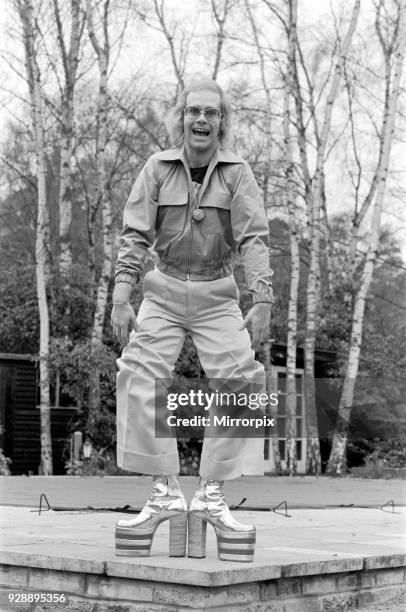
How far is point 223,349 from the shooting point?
4414mm

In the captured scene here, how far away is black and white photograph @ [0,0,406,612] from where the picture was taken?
4.35m

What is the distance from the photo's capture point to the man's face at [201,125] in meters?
4.57

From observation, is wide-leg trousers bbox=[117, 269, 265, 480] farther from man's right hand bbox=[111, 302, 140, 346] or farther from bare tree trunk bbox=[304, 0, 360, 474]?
bare tree trunk bbox=[304, 0, 360, 474]

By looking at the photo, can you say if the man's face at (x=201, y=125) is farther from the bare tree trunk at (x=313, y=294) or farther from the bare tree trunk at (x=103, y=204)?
the bare tree trunk at (x=313, y=294)

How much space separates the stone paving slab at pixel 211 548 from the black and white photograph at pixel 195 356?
2 centimetres

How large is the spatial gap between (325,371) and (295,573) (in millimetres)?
17529

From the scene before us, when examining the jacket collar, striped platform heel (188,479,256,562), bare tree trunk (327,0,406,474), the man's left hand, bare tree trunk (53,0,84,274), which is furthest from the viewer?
bare tree trunk (53,0,84,274)

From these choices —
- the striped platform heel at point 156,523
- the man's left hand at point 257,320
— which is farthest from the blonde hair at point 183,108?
the striped platform heel at point 156,523

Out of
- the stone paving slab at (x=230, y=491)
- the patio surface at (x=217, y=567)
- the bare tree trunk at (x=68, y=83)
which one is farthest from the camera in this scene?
the bare tree trunk at (x=68, y=83)

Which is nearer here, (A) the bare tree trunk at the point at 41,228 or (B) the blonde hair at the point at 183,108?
(B) the blonde hair at the point at 183,108

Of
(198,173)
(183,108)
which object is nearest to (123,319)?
(198,173)

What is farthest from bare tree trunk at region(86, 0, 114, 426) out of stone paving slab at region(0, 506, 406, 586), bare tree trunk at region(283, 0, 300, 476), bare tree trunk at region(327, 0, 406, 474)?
stone paving slab at region(0, 506, 406, 586)

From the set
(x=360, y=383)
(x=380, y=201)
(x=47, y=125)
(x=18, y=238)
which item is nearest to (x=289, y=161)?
(x=380, y=201)

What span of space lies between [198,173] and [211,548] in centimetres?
181
